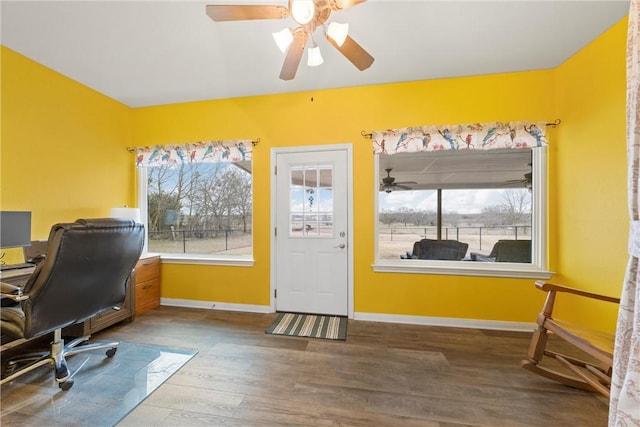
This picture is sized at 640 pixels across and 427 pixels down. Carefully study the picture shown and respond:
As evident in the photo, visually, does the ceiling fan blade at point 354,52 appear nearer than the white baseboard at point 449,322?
Yes

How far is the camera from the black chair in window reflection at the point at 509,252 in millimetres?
2635

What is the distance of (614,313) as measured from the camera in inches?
76.3

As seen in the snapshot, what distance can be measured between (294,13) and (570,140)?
8.77ft

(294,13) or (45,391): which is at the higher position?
(294,13)

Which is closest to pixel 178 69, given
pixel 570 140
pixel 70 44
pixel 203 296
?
pixel 70 44

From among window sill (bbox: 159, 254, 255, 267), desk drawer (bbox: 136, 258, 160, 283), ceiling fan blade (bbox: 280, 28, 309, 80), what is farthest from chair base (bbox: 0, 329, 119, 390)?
ceiling fan blade (bbox: 280, 28, 309, 80)

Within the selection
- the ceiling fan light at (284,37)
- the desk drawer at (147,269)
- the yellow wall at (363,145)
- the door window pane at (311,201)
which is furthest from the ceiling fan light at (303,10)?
the desk drawer at (147,269)

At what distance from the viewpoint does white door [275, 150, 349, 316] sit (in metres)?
2.85

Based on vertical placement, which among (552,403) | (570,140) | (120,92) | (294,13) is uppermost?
(120,92)

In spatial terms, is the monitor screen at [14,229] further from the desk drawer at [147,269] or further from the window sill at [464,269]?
the window sill at [464,269]

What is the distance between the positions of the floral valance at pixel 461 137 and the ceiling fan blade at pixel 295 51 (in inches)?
47.5

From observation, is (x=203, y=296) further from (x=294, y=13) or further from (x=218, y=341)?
(x=294, y=13)

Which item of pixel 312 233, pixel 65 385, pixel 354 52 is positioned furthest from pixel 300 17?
pixel 65 385

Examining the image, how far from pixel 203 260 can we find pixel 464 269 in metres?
2.98
